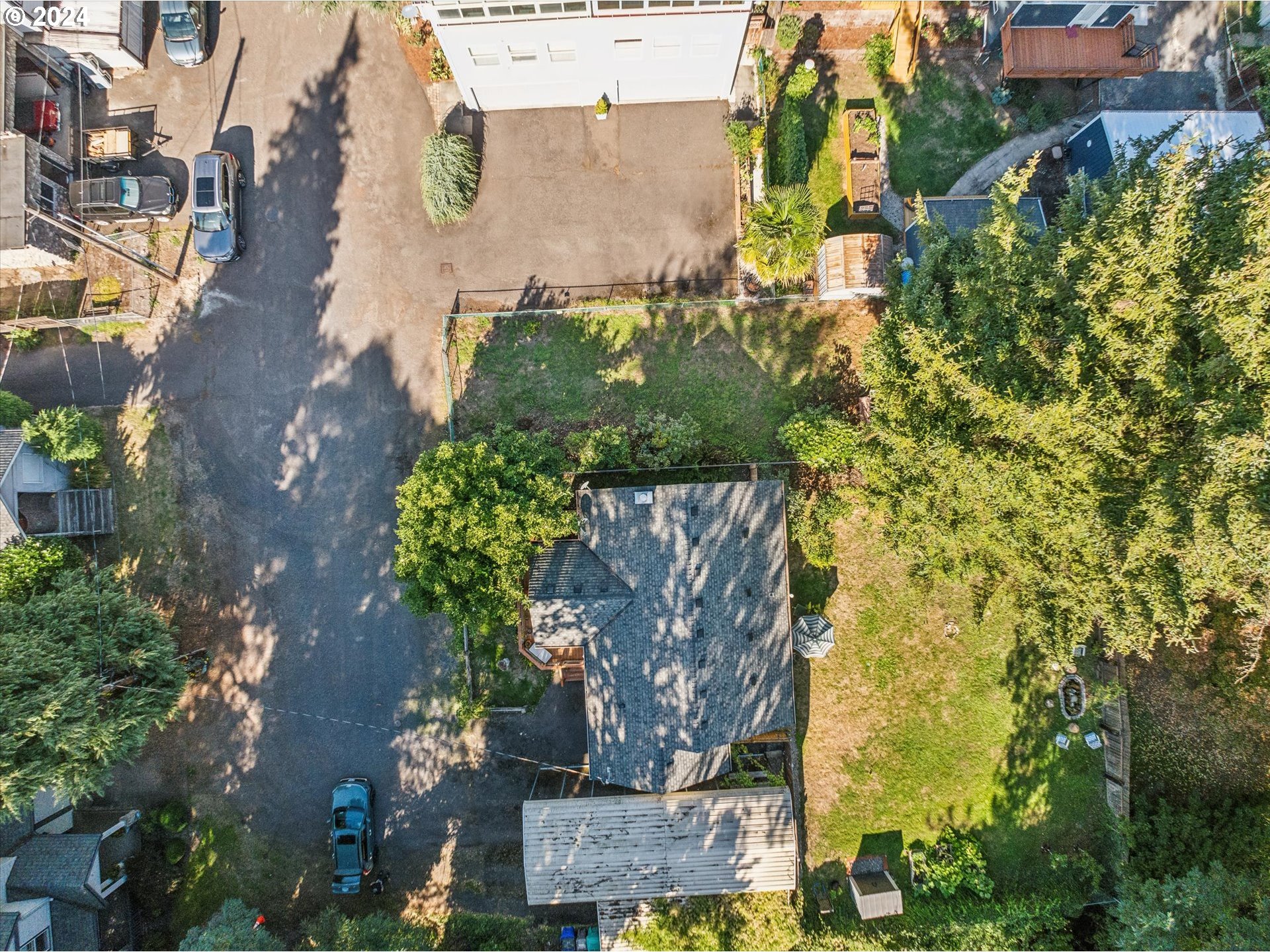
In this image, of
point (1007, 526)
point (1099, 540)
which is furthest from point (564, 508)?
point (1099, 540)

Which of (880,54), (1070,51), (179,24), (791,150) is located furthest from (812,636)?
(179,24)

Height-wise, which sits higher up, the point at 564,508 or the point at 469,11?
the point at 469,11

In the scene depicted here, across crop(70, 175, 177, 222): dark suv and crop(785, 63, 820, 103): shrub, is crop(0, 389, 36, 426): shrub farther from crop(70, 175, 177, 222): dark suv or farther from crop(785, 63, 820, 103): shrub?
crop(785, 63, 820, 103): shrub

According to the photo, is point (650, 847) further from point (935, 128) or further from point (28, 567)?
point (935, 128)

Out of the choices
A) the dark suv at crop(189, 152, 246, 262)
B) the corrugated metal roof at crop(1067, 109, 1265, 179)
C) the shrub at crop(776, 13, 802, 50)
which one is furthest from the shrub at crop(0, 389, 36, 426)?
the corrugated metal roof at crop(1067, 109, 1265, 179)

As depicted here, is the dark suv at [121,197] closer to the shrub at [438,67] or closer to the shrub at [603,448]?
the shrub at [438,67]

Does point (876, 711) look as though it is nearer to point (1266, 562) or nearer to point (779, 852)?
point (779, 852)
